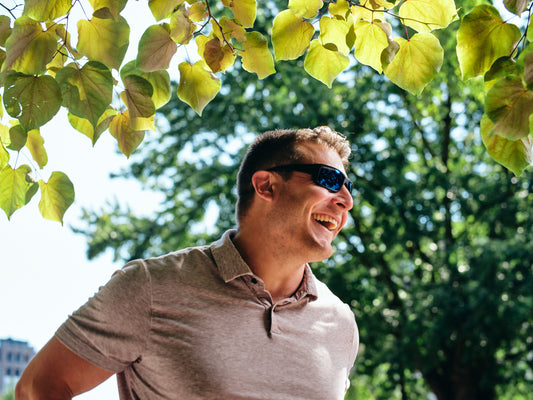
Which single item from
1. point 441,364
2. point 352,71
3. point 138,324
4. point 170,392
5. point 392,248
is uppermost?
point 138,324

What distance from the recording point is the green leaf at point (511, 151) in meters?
1.06

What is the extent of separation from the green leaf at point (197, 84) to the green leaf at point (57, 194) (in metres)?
0.33

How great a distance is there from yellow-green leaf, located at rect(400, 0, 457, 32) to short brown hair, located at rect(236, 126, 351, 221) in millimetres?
948

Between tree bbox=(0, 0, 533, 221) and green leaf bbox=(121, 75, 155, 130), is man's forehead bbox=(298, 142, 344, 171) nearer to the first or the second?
tree bbox=(0, 0, 533, 221)

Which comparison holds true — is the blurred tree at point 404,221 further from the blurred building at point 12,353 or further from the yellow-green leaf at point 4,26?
the yellow-green leaf at point 4,26

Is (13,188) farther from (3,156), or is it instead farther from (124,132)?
(124,132)

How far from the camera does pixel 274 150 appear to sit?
224 cm

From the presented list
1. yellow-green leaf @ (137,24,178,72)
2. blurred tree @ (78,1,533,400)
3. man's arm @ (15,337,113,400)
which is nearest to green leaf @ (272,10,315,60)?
yellow-green leaf @ (137,24,178,72)

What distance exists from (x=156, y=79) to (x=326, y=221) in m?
0.90

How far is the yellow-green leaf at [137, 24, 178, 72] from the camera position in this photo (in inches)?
46.9

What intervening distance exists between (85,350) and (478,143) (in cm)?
1064

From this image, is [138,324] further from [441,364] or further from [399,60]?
[441,364]

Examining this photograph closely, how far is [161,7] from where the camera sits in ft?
3.85

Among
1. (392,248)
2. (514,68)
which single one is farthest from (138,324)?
(392,248)
